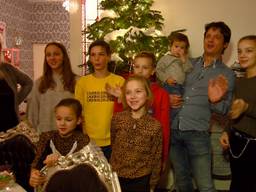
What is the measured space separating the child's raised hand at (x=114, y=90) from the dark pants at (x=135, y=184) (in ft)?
1.98

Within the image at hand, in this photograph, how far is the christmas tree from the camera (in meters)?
3.30

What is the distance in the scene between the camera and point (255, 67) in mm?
2135

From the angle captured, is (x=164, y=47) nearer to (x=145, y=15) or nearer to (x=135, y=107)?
(x=145, y=15)

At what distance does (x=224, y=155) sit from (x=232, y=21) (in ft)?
4.97

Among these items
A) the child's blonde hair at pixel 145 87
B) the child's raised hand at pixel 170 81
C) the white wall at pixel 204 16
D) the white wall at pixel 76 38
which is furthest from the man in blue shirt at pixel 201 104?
the white wall at pixel 76 38

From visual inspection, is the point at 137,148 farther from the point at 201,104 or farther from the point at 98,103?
the point at 201,104

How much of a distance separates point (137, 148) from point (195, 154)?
666mm

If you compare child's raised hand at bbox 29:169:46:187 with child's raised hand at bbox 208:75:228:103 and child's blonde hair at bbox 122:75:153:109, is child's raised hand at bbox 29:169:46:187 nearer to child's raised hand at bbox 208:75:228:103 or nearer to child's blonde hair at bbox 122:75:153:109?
child's blonde hair at bbox 122:75:153:109

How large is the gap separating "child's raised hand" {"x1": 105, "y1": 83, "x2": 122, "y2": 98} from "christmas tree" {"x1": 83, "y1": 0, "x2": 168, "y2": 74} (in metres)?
0.79

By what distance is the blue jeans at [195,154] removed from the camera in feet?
8.45

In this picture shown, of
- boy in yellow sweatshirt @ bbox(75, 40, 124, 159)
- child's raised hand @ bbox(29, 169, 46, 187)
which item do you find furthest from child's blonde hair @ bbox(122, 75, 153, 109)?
child's raised hand @ bbox(29, 169, 46, 187)

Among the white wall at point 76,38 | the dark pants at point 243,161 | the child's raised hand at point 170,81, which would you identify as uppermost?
the white wall at point 76,38

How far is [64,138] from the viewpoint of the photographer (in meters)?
1.98

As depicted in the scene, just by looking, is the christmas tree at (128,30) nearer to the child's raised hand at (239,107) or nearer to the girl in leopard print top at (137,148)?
the girl in leopard print top at (137,148)
